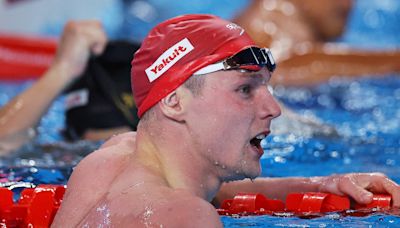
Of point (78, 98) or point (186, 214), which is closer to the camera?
point (186, 214)

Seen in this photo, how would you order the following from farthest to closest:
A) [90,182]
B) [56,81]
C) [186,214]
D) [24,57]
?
[24,57] < [56,81] < [90,182] < [186,214]

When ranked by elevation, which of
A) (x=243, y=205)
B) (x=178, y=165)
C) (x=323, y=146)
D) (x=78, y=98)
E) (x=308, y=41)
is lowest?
(x=308, y=41)

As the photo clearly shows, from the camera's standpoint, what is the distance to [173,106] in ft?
6.66

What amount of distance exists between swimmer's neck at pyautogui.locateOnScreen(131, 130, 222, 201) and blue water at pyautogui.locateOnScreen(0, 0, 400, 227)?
1.44 ft

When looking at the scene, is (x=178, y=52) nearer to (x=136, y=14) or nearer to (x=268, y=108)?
(x=268, y=108)

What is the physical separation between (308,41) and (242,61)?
4.97m

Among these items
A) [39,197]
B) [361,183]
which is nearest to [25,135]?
[39,197]

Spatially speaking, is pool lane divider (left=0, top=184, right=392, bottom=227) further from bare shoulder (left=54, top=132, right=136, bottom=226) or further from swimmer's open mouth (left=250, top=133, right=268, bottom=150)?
swimmer's open mouth (left=250, top=133, right=268, bottom=150)

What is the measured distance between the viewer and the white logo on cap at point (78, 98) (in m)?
4.06

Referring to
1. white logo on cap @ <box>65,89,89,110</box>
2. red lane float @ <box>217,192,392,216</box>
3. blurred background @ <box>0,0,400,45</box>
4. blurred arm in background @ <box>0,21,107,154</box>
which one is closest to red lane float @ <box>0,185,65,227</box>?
red lane float @ <box>217,192,392,216</box>

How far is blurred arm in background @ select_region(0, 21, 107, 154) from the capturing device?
394 centimetres

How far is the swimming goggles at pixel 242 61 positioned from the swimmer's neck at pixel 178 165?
18 cm

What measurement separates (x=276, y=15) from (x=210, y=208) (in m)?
5.43

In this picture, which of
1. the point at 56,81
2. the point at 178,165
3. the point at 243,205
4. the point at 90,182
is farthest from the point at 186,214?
the point at 56,81
